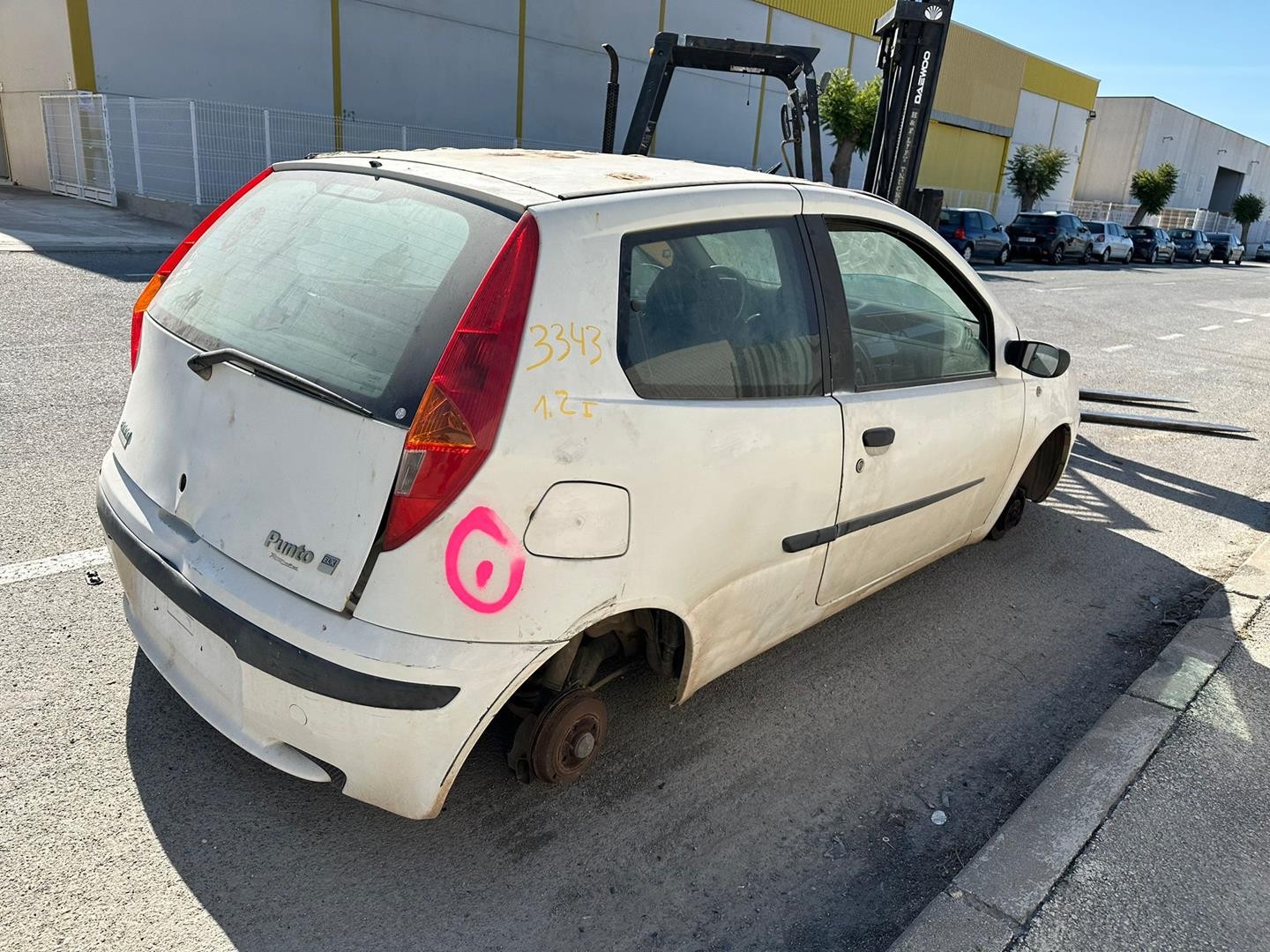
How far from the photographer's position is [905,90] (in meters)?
6.71

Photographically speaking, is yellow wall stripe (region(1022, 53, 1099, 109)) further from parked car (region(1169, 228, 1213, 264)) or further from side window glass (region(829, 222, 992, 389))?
side window glass (region(829, 222, 992, 389))

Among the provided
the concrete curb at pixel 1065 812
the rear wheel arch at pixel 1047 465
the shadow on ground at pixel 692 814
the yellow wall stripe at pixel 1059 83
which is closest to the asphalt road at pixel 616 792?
the shadow on ground at pixel 692 814

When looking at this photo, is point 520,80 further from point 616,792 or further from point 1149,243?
point 1149,243

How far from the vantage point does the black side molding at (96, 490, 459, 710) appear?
2039 millimetres

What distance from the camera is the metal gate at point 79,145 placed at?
17.0 meters

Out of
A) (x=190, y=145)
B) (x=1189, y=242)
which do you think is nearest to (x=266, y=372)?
(x=190, y=145)

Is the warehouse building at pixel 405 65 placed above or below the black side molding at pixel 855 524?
→ above

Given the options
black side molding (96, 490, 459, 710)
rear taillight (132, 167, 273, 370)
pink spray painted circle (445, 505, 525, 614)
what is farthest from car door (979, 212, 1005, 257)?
black side molding (96, 490, 459, 710)

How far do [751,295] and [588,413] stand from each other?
0.80m

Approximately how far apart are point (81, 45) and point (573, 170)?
1888cm

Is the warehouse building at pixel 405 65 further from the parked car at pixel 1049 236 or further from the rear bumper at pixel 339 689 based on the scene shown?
the rear bumper at pixel 339 689

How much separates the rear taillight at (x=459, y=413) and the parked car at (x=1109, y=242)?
117 feet

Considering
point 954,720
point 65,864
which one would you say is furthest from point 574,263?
point 954,720

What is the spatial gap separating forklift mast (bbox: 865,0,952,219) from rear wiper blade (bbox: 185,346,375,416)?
5.52 meters
